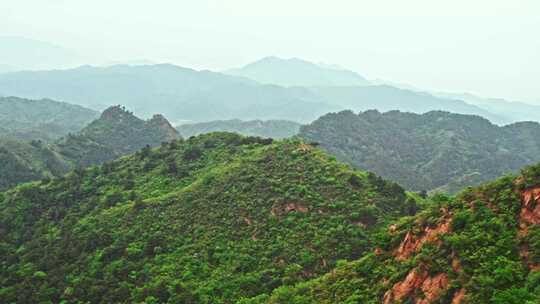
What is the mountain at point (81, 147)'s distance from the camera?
270ft

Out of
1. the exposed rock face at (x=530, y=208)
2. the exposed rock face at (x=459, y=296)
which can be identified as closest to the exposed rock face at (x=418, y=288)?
the exposed rock face at (x=459, y=296)

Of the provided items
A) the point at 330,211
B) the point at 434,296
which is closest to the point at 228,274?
the point at 330,211

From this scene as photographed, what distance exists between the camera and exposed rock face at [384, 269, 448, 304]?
1864cm

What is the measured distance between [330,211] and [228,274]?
9.36 meters

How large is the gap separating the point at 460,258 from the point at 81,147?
10333 centimetres

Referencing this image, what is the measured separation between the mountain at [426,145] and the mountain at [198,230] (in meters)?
77.6

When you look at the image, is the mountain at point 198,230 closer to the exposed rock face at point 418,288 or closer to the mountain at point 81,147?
the exposed rock face at point 418,288

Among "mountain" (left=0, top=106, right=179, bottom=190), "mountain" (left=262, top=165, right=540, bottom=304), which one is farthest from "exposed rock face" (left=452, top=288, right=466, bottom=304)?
Result: "mountain" (left=0, top=106, right=179, bottom=190)

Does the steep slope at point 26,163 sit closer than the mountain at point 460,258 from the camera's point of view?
No

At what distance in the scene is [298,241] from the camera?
108 feet

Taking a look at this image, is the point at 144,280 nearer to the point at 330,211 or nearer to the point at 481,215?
the point at 330,211

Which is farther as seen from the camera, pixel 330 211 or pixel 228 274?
pixel 330 211

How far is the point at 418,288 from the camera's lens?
19.4 m

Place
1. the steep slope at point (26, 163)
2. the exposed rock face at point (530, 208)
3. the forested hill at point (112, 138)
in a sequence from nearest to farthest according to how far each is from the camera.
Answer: the exposed rock face at point (530, 208) < the steep slope at point (26, 163) < the forested hill at point (112, 138)
